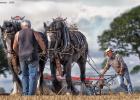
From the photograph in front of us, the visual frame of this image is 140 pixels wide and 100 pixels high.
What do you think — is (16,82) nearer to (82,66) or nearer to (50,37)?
(50,37)

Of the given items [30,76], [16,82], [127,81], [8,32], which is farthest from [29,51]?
[127,81]

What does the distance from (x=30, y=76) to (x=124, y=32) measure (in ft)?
156

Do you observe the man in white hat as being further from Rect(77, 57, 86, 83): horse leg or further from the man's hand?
Rect(77, 57, 86, 83): horse leg

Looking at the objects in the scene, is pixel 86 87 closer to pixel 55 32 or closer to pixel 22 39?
pixel 55 32

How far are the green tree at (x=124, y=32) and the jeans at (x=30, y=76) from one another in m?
44.5

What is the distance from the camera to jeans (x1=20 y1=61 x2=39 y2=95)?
1728 centimetres

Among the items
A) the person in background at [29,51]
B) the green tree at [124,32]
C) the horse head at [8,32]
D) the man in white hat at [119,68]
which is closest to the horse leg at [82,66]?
the man in white hat at [119,68]

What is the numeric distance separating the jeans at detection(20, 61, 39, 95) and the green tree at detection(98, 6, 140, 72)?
44470 millimetres

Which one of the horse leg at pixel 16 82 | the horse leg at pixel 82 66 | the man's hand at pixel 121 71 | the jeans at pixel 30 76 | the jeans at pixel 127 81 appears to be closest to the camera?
the jeans at pixel 30 76

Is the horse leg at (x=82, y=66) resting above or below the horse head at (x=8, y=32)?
below

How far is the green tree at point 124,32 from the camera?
62875 mm

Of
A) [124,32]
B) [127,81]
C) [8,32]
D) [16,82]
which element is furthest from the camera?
[124,32]

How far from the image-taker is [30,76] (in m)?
17.3

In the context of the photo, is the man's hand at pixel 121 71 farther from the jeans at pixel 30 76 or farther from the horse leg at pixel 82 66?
the jeans at pixel 30 76
